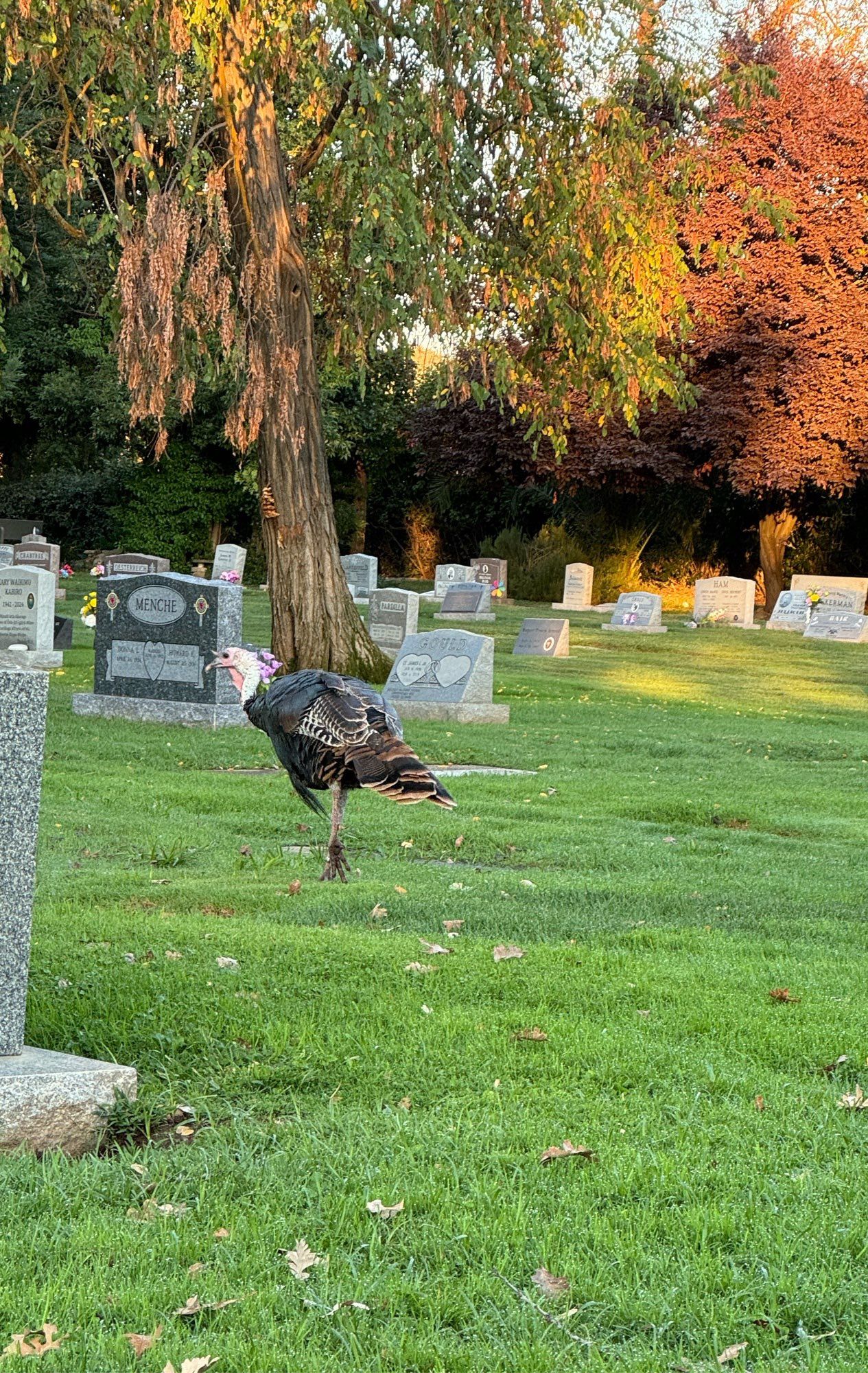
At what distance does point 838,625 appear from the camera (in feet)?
104

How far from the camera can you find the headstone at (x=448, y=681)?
17031 millimetres

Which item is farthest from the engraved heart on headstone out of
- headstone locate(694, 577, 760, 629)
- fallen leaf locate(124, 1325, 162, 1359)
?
headstone locate(694, 577, 760, 629)

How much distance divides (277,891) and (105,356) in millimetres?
36453

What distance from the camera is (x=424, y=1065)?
486cm

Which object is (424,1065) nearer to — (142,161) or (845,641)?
(142,161)

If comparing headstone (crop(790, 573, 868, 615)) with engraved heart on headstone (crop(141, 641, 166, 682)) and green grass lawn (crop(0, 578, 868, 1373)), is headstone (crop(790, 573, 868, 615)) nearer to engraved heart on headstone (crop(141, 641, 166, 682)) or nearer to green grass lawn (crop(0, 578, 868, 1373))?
engraved heart on headstone (crop(141, 641, 166, 682))

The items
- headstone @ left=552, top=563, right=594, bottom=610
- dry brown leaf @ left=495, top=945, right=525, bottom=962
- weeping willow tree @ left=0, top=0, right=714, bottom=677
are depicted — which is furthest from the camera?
headstone @ left=552, top=563, right=594, bottom=610

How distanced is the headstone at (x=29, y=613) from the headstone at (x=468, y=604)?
13019mm

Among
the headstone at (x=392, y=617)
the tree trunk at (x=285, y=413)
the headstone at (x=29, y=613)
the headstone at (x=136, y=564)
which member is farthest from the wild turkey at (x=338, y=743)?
the headstone at (x=136, y=564)

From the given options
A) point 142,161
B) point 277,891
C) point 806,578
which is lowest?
point 277,891

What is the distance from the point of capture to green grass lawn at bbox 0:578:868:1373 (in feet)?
10.6

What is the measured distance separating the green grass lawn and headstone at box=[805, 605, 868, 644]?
21.8 meters

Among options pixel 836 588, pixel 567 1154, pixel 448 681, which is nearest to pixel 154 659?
pixel 448 681

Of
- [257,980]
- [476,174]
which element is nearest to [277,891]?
[257,980]
